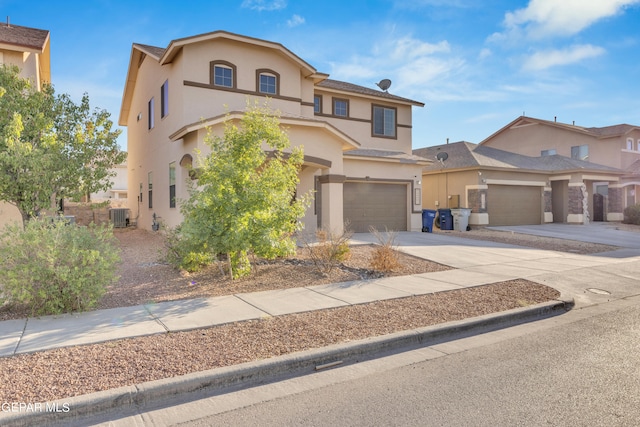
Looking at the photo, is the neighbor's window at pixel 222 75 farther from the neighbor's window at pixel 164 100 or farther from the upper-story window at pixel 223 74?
the neighbor's window at pixel 164 100

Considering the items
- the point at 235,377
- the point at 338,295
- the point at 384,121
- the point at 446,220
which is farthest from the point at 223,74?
the point at 235,377

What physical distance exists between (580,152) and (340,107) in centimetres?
2315

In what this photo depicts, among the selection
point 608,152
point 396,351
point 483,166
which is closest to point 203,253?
point 396,351

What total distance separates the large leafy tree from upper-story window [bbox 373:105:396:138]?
1273 cm

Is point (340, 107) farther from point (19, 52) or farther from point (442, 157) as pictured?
point (19, 52)

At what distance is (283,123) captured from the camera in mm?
14258

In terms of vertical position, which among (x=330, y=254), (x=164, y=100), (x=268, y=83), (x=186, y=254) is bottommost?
(x=330, y=254)

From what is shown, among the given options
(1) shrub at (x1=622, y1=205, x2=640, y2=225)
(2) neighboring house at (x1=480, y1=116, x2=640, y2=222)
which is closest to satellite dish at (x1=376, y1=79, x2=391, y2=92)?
(2) neighboring house at (x1=480, y1=116, x2=640, y2=222)

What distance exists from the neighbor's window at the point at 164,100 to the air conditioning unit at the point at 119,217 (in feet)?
32.3

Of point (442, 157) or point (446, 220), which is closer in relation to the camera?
point (446, 220)

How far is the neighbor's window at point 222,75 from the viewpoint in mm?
15766

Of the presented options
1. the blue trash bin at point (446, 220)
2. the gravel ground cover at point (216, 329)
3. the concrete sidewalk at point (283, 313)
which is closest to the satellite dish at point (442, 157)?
the blue trash bin at point (446, 220)

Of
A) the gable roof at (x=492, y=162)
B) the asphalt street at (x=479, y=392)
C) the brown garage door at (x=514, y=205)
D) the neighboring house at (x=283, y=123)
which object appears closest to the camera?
the asphalt street at (x=479, y=392)

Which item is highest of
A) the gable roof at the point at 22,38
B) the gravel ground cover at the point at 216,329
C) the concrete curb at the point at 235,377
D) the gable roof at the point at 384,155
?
the gable roof at the point at 22,38
